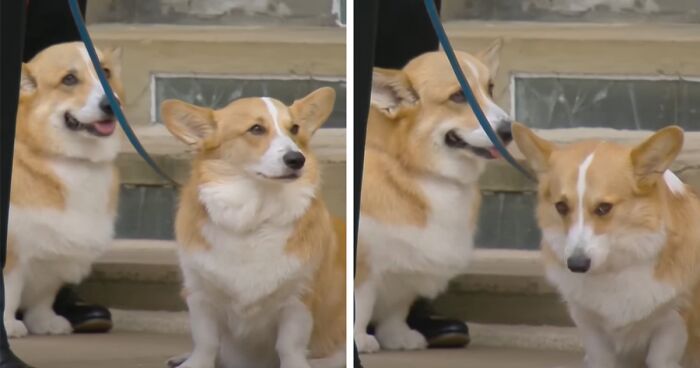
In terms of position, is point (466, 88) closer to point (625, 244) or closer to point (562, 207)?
point (562, 207)

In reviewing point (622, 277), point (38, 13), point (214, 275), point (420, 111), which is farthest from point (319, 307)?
point (38, 13)

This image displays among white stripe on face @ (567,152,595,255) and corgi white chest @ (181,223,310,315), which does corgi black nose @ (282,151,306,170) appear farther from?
white stripe on face @ (567,152,595,255)

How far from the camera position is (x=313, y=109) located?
8.43ft

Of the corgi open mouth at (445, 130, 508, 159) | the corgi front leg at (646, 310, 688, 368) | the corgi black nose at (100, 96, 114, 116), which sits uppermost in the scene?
the corgi black nose at (100, 96, 114, 116)

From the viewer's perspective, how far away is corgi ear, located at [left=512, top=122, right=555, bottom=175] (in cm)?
246

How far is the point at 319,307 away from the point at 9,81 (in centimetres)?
72

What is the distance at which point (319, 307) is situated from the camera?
2621 mm

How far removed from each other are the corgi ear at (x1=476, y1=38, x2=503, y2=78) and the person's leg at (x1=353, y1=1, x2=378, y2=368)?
0.21m

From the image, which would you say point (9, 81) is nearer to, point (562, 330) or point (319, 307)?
point (319, 307)

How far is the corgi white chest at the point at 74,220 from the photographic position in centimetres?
272

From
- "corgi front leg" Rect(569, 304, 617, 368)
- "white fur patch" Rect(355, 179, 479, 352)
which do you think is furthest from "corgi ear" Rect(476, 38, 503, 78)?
"corgi front leg" Rect(569, 304, 617, 368)

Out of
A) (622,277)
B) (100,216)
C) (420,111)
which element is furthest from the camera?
(100,216)

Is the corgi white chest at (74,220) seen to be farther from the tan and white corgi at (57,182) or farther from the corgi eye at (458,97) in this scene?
the corgi eye at (458,97)

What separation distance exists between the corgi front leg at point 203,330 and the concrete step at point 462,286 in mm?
32
